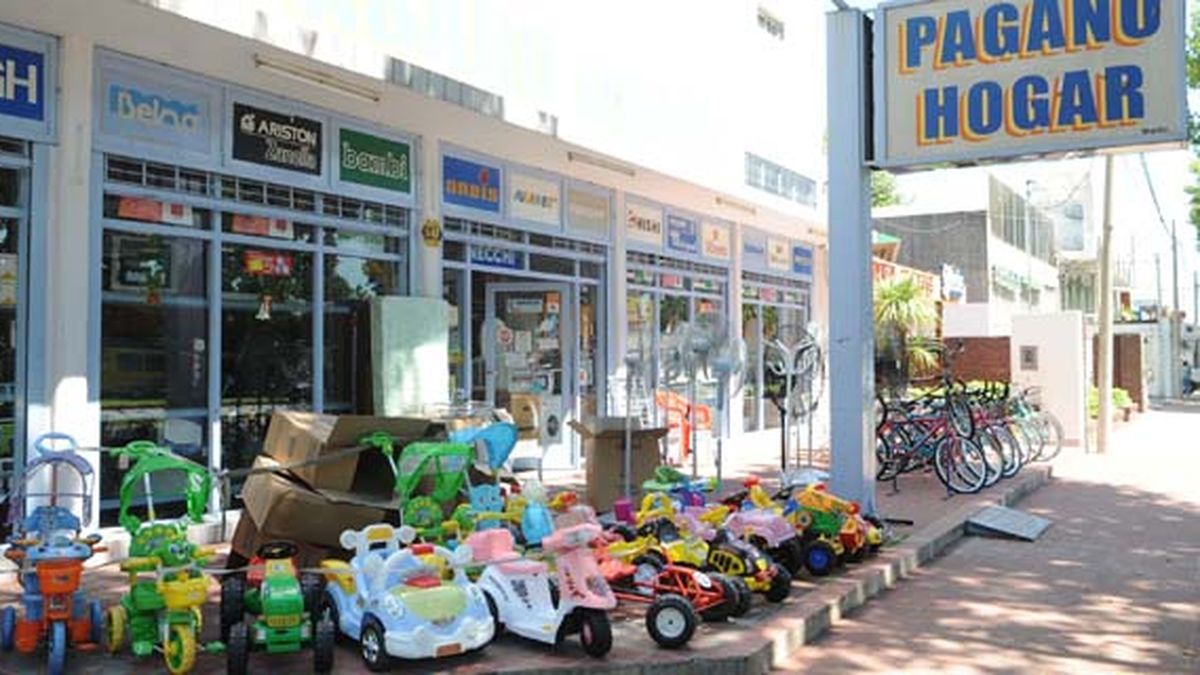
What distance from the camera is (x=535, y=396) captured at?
1273 centimetres

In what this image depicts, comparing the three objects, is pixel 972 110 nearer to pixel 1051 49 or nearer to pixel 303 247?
pixel 1051 49

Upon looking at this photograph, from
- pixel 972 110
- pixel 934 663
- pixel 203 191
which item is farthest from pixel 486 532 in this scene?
pixel 972 110

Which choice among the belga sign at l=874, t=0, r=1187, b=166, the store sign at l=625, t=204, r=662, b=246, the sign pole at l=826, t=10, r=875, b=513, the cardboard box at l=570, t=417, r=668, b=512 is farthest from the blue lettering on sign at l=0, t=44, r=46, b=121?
the store sign at l=625, t=204, r=662, b=246

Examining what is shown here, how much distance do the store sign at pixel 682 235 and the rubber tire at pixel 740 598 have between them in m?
9.44

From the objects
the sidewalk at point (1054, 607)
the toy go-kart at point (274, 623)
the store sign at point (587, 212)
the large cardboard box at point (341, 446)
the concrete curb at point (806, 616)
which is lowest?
the sidewalk at point (1054, 607)

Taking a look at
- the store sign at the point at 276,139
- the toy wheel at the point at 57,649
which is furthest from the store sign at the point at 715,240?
the toy wheel at the point at 57,649

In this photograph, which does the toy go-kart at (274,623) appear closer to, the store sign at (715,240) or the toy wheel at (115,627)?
the toy wheel at (115,627)

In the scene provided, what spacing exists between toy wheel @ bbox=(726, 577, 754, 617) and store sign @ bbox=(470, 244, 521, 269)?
6.23 m

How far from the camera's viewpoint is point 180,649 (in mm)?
4707

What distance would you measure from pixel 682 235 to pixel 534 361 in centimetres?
370

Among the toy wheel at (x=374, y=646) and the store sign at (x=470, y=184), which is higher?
the store sign at (x=470, y=184)

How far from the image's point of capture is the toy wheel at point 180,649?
469 centimetres

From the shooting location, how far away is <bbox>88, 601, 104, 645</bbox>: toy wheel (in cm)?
514

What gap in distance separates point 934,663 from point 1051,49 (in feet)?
16.0
